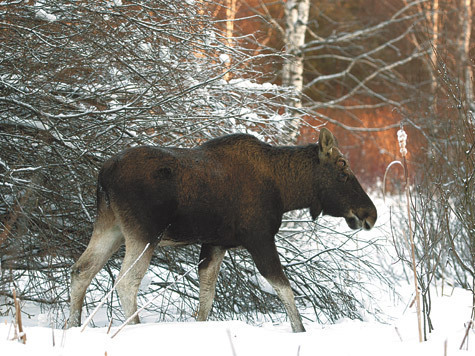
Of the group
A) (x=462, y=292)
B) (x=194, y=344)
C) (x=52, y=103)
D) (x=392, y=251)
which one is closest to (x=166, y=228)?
(x=194, y=344)

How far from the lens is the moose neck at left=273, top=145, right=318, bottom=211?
213 inches

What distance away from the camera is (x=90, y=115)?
596cm

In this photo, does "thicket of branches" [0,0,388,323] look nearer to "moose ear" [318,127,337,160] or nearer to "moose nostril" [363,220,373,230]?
"moose ear" [318,127,337,160]

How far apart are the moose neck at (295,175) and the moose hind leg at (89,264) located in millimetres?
1344

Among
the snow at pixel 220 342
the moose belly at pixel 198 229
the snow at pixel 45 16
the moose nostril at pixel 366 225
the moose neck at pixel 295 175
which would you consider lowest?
the snow at pixel 220 342

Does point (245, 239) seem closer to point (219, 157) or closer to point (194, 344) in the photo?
point (219, 157)

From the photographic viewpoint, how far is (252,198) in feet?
17.0

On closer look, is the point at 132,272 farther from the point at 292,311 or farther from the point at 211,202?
the point at 292,311

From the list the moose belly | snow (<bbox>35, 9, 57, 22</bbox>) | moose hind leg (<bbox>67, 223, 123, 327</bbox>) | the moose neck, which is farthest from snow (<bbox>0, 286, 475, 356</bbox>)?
snow (<bbox>35, 9, 57, 22</bbox>)

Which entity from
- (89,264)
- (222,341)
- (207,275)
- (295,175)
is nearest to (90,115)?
(89,264)

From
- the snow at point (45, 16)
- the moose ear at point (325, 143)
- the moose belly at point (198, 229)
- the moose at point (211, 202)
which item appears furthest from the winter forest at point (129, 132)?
the moose ear at point (325, 143)

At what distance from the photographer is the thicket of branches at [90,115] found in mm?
5647

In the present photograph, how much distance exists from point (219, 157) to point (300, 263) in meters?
2.11

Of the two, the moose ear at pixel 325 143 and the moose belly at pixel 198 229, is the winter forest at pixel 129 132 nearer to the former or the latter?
the moose belly at pixel 198 229
